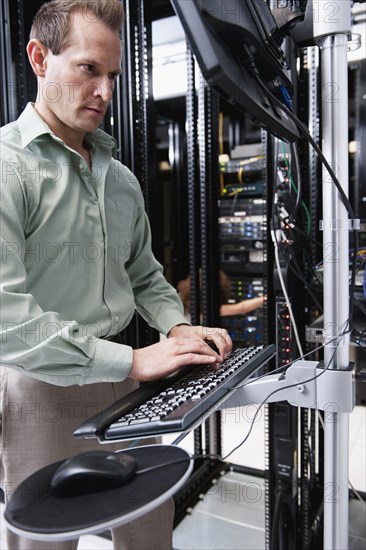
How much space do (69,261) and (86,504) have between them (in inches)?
26.7

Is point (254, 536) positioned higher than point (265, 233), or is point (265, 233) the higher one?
point (265, 233)

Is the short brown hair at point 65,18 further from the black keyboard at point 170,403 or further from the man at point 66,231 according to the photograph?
the black keyboard at point 170,403

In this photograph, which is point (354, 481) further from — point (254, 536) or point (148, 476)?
point (148, 476)

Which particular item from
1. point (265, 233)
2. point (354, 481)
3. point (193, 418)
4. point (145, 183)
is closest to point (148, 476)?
point (193, 418)

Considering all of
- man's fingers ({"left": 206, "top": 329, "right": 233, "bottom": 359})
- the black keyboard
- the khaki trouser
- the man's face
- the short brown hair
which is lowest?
the khaki trouser

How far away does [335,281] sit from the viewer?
863 millimetres

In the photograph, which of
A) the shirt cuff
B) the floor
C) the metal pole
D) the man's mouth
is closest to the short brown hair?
the man's mouth

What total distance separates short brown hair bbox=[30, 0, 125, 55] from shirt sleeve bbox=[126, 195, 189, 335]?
0.48m

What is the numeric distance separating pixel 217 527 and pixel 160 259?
1247 millimetres

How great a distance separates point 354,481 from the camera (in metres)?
2.47

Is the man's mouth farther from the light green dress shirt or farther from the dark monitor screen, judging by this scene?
the dark monitor screen

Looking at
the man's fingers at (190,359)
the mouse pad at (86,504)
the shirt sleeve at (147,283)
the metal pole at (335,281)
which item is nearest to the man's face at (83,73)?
the shirt sleeve at (147,283)

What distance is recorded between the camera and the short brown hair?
109cm

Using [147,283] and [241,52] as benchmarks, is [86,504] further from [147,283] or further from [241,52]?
[147,283]
